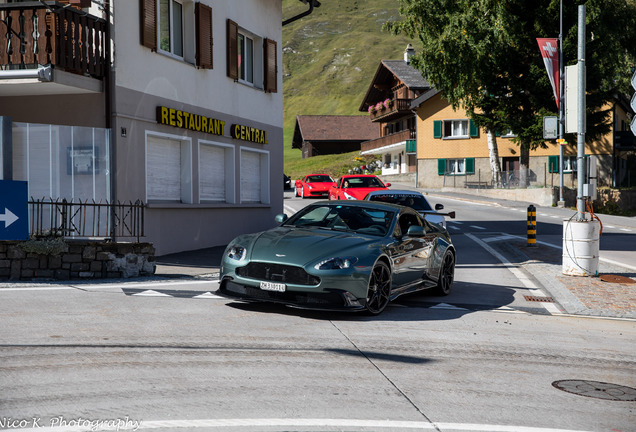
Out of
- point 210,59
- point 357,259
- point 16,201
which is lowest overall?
point 357,259

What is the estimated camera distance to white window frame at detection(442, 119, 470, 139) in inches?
2287

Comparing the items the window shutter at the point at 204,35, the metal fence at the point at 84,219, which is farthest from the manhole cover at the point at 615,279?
the window shutter at the point at 204,35

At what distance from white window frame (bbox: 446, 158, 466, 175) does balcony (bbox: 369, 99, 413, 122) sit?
876 centimetres

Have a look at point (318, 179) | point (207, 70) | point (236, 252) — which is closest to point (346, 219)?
point (236, 252)

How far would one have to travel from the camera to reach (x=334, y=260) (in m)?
8.34

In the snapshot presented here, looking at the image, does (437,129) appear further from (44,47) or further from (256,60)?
(44,47)

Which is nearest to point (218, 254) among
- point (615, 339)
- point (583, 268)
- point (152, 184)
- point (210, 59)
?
point (152, 184)

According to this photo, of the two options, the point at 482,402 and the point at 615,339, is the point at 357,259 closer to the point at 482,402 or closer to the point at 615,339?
the point at 615,339

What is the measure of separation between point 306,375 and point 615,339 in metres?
4.09

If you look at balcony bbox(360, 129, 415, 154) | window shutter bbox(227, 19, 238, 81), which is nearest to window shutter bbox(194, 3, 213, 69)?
window shutter bbox(227, 19, 238, 81)

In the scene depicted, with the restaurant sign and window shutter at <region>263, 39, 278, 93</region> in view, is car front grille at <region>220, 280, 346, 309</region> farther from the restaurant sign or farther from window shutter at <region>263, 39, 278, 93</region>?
window shutter at <region>263, 39, 278, 93</region>

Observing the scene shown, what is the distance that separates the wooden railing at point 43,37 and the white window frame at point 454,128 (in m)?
46.9

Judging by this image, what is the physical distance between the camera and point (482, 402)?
5.15 m

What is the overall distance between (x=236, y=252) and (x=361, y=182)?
2321 centimetres
